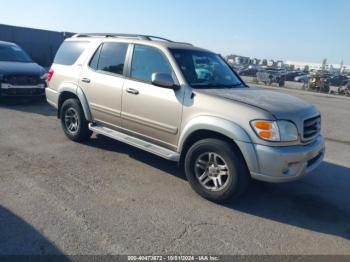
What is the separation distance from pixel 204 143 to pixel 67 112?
324 centimetres

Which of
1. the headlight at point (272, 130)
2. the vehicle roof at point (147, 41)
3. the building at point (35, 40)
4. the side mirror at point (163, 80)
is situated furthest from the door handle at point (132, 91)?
the building at point (35, 40)

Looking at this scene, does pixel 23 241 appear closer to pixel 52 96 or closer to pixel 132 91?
pixel 132 91

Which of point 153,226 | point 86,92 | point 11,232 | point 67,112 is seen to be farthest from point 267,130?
point 67,112

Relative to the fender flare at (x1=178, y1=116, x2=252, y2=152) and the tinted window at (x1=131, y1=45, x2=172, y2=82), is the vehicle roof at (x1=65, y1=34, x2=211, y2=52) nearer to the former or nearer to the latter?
the tinted window at (x1=131, y1=45, x2=172, y2=82)

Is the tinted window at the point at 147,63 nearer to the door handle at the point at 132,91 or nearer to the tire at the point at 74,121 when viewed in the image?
the door handle at the point at 132,91

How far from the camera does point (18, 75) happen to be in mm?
9266

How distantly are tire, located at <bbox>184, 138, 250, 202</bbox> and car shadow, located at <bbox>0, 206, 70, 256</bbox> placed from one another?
1.90 m

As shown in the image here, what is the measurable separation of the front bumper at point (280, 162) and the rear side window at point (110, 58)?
2649 millimetres

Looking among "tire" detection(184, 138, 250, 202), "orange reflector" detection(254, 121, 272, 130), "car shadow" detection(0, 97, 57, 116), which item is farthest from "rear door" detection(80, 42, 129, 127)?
"car shadow" detection(0, 97, 57, 116)

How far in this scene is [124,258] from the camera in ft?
9.51

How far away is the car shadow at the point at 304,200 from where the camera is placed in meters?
3.83

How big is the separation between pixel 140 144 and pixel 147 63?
1.20 meters

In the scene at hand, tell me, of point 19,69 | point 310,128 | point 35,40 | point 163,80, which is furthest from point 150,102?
point 35,40

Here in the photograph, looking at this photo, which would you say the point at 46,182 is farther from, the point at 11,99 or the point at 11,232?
the point at 11,99
